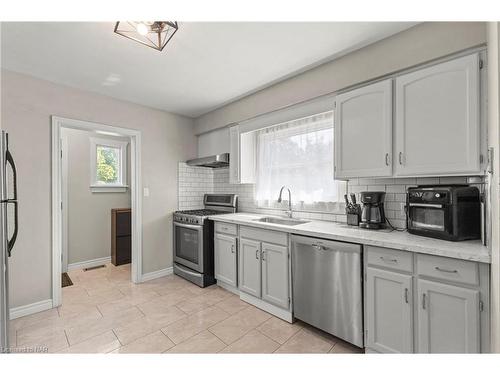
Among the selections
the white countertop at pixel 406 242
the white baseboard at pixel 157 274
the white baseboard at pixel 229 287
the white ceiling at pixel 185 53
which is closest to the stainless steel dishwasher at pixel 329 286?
the white countertop at pixel 406 242

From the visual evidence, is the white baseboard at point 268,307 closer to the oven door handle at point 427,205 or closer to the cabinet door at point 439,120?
the oven door handle at point 427,205

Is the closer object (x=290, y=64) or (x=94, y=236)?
(x=290, y=64)

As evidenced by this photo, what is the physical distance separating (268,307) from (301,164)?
1636 millimetres

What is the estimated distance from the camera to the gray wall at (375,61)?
5.25 feet

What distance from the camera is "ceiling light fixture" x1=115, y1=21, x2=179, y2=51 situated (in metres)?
1.57

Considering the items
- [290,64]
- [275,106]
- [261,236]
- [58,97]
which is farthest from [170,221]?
[290,64]

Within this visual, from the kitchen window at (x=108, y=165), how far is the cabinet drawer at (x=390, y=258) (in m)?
4.13

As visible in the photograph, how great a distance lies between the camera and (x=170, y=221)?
365 cm

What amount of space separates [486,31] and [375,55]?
2.16 feet
